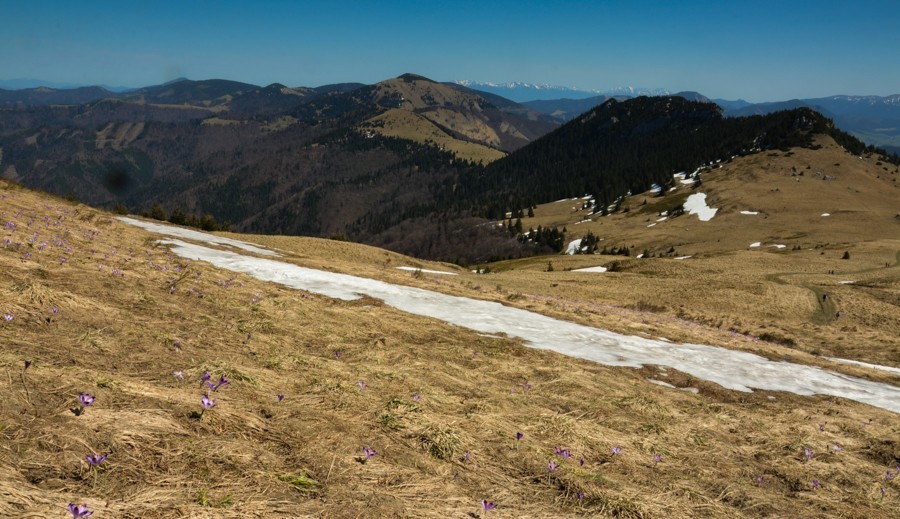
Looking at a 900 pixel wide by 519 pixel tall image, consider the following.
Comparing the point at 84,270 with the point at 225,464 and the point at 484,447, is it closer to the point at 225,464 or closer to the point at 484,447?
the point at 225,464

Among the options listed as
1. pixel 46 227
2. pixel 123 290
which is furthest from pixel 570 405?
pixel 46 227

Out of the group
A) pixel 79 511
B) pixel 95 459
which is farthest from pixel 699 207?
pixel 79 511

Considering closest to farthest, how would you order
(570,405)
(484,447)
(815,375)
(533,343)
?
(484,447) → (570,405) → (533,343) → (815,375)

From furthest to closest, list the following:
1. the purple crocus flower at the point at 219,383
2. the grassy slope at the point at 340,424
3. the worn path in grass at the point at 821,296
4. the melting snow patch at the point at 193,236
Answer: the worn path in grass at the point at 821,296
the melting snow patch at the point at 193,236
the purple crocus flower at the point at 219,383
the grassy slope at the point at 340,424

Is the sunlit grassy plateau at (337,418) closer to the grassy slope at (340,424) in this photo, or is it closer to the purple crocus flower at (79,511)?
the grassy slope at (340,424)

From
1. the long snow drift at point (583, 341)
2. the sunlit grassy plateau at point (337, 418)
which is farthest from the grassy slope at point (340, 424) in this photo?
the long snow drift at point (583, 341)

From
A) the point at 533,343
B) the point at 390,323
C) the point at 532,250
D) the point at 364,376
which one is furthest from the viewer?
the point at 532,250

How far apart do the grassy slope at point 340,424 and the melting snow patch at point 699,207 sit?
145 m

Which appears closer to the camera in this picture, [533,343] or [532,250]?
[533,343]

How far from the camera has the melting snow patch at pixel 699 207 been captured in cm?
14050

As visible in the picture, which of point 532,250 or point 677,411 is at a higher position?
point 677,411

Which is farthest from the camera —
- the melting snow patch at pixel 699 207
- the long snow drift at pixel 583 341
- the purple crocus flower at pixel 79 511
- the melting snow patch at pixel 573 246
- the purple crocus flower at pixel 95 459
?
the melting snow patch at pixel 573 246

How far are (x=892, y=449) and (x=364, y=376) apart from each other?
11.9 meters

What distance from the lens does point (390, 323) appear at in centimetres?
1451
